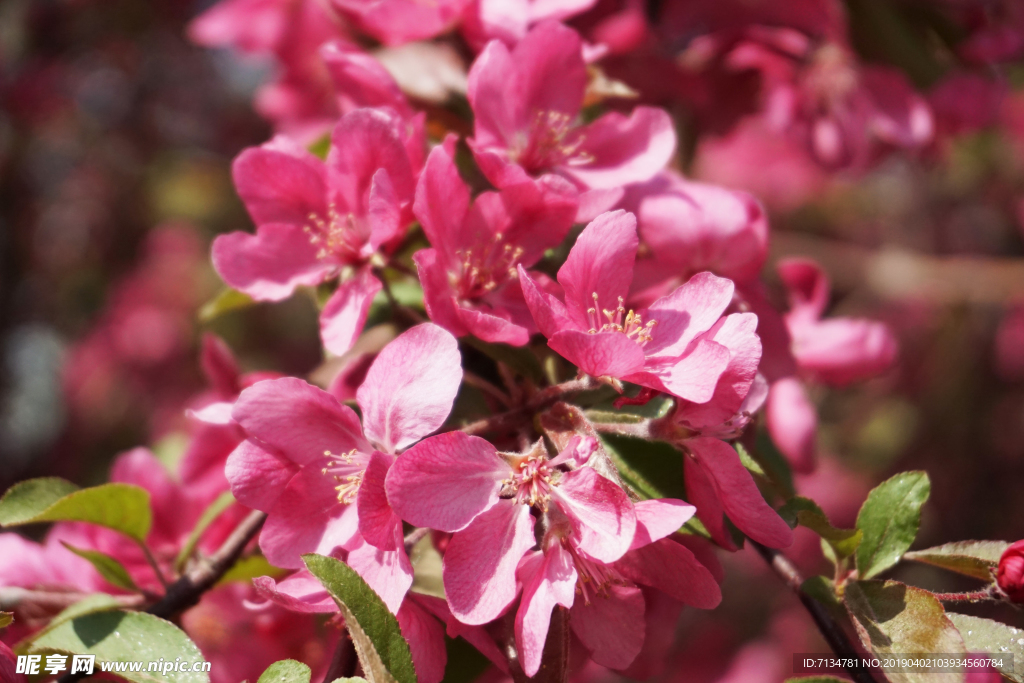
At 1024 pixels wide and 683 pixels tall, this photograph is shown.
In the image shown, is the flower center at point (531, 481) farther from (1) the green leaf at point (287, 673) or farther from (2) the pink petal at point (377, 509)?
(1) the green leaf at point (287, 673)

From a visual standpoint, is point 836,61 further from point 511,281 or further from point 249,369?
point 249,369

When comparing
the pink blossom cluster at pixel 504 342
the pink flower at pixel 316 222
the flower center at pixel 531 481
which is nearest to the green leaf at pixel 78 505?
the pink blossom cluster at pixel 504 342

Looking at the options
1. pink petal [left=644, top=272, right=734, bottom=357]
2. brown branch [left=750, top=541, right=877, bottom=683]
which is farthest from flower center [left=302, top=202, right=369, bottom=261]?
brown branch [left=750, top=541, right=877, bottom=683]

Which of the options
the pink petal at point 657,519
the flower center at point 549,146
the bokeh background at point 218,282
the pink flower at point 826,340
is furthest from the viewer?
the bokeh background at point 218,282

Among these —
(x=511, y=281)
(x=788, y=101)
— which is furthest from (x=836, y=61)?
(x=511, y=281)

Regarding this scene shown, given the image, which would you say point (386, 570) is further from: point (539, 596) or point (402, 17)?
point (402, 17)

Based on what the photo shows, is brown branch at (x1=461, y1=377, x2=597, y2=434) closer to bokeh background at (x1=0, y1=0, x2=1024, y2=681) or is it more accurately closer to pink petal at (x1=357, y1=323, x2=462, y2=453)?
pink petal at (x1=357, y1=323, x2=462, y2=453)
